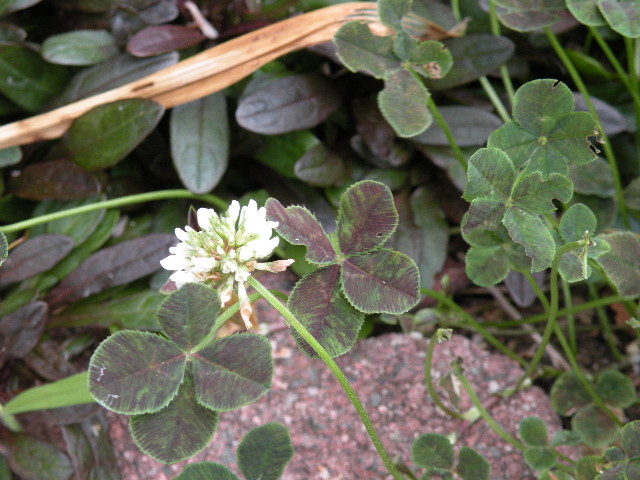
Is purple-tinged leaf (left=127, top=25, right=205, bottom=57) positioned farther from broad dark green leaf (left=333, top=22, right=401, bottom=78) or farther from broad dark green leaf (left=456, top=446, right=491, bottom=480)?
broad dark green leaf (left=456, top=446, right=491, bottom=480)

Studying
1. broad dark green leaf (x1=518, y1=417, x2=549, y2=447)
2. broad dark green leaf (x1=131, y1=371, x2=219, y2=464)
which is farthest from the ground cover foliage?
broad dark green leaf (x1=131, y1=371, x2=219, y2=464)

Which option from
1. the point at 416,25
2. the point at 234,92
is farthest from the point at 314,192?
the point at 416,25

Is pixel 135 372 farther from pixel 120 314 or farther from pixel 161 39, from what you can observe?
pixel 161 39

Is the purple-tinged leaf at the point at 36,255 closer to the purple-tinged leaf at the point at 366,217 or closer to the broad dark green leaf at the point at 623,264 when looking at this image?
the purple-tinged leaf at the point at 366,217

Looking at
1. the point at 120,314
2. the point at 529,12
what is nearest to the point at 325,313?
the point at 120,314

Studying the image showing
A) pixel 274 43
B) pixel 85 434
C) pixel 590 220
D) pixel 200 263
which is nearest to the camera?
pixel 200 263

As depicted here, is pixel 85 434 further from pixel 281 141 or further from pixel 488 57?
pixel 488 57
